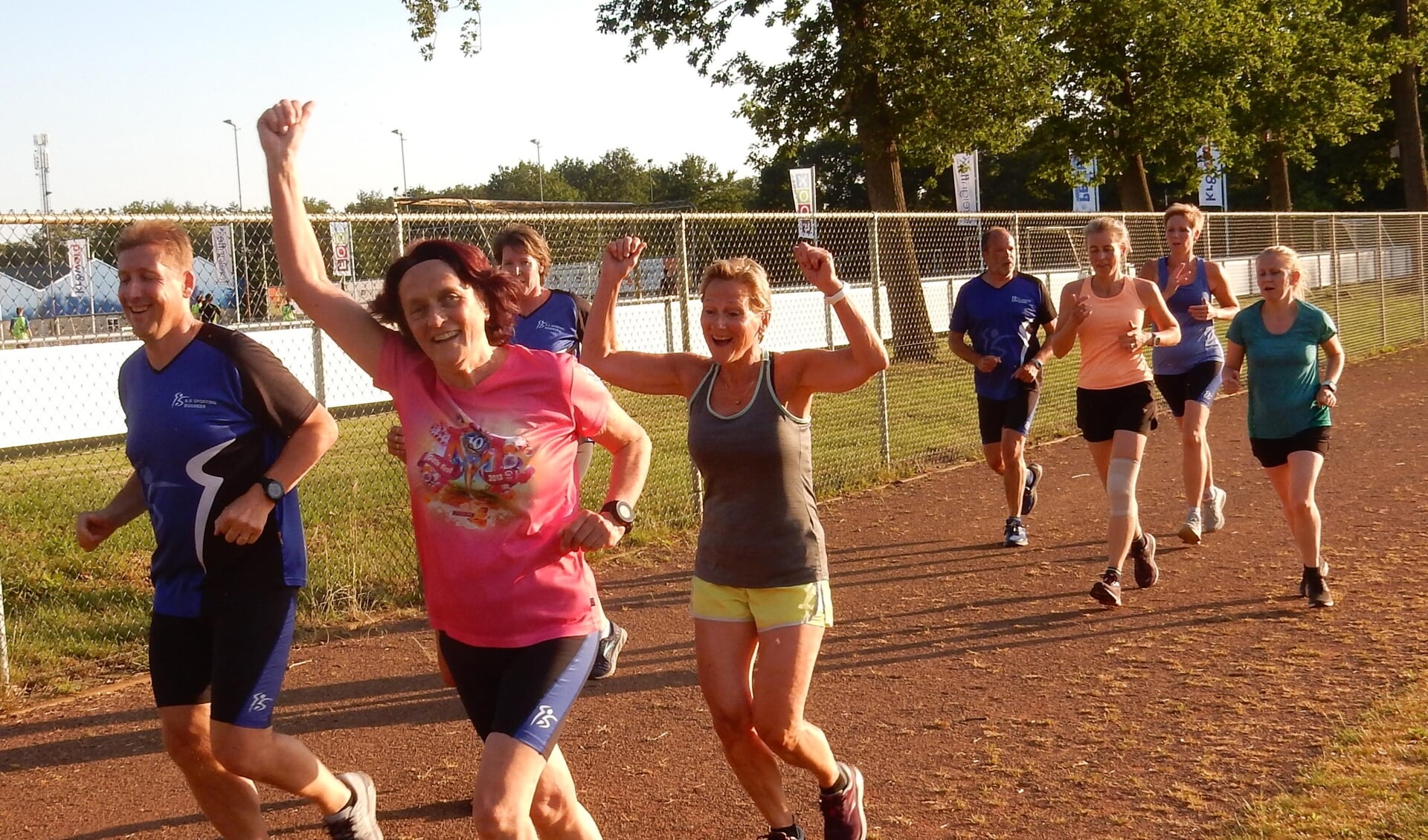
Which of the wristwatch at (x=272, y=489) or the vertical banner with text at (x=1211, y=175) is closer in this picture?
the wristwatch at (x=272, y=489)

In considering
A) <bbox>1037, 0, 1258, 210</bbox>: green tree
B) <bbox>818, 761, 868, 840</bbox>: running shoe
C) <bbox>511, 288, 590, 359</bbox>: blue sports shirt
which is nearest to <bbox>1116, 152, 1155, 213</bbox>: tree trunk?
<bbox>1037, 0, 1258, 210</bbox>: green tree

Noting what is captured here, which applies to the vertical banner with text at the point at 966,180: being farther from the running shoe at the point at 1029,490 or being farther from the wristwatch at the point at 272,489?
the wristwatch at the point at 272,489

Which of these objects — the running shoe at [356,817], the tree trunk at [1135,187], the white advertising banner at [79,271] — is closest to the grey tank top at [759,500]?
the running shoe at [356,817]

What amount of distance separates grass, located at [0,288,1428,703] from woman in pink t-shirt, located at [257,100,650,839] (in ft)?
13.9

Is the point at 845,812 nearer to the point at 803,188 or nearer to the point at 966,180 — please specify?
the point at 803,188

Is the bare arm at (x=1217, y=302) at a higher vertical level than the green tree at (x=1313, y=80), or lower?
lower

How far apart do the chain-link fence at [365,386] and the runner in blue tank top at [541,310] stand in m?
1.50

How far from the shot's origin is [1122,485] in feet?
25.1

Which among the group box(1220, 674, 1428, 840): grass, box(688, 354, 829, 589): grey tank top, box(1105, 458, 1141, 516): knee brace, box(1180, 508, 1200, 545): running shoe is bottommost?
box(1220, 674, 1428, 840): grass

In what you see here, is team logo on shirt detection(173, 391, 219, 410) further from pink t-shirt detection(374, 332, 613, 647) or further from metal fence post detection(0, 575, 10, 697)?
metal fence post detection(0, 575, 10, 697)

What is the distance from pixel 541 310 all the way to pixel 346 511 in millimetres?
4632

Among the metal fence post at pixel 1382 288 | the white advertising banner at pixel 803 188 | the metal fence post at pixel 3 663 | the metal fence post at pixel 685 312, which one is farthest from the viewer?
the white advertising banner at pixel 803 188

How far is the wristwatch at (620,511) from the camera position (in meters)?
3.51

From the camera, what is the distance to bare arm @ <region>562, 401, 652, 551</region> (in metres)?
3.36
